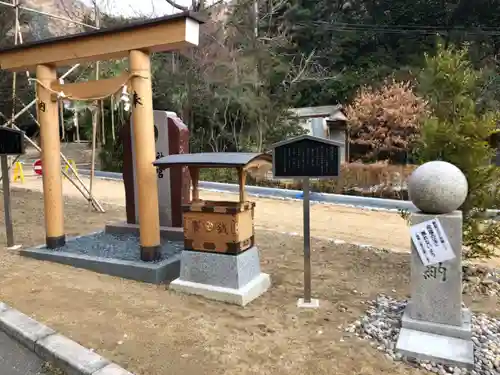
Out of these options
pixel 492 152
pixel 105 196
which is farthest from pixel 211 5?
pixel 492 152

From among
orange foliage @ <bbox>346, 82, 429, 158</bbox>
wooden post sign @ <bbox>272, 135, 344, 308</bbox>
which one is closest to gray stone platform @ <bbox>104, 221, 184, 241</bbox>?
wooden post sign @ <bbox>272, 135, 344, 308</bbox>

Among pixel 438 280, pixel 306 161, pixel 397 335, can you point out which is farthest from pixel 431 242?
pixel 306 161

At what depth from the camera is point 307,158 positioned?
465 centimetres

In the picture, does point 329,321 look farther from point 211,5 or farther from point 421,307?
point 211,5

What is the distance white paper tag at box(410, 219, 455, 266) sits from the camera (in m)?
3.96

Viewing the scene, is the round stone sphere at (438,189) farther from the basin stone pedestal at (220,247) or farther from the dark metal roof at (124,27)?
the dark metal roof at (124,27)

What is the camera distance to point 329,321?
446cm

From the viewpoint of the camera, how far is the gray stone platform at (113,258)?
5.59 metres

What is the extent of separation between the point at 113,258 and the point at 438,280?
4.16 metres

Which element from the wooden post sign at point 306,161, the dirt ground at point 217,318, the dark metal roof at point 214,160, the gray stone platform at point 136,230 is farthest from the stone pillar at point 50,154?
the wooden post sign at point 306,161

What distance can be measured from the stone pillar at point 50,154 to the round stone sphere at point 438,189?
5.17 m

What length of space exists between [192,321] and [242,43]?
19292mm

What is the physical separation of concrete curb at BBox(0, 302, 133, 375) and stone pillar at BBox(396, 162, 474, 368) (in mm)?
2527

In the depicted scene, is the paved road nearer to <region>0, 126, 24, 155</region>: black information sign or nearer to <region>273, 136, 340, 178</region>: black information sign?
<region>273, 136, 340, 178</region>: black information sign
